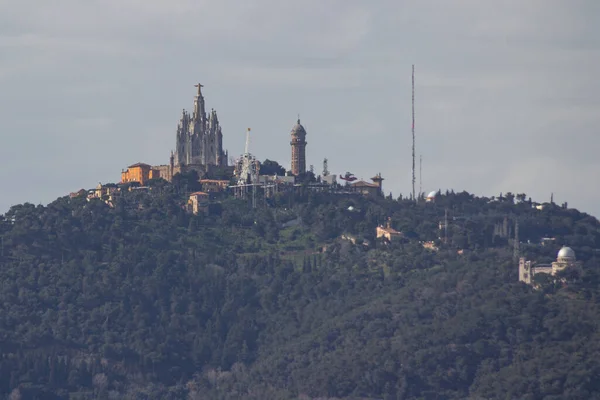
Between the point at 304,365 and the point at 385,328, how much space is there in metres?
8.45

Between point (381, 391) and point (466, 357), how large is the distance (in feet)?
25.9

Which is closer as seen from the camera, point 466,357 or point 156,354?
point 466,357

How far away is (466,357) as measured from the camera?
18612 centimetres

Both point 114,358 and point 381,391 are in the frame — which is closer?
point 381,391

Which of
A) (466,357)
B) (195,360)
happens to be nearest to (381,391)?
(466,357)

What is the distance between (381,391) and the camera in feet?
605

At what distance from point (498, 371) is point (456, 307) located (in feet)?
42.1

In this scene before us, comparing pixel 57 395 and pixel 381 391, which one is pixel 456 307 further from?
pixel 57 395

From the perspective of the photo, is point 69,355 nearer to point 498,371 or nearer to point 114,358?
point 114,358

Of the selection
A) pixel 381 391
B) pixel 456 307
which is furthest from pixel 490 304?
pixel 381 391

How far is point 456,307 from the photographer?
196 meters

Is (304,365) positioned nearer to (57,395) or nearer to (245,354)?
(245,354)

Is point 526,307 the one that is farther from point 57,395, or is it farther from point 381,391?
point 57,395

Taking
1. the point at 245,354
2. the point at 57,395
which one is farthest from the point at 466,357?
the point at 57,395
